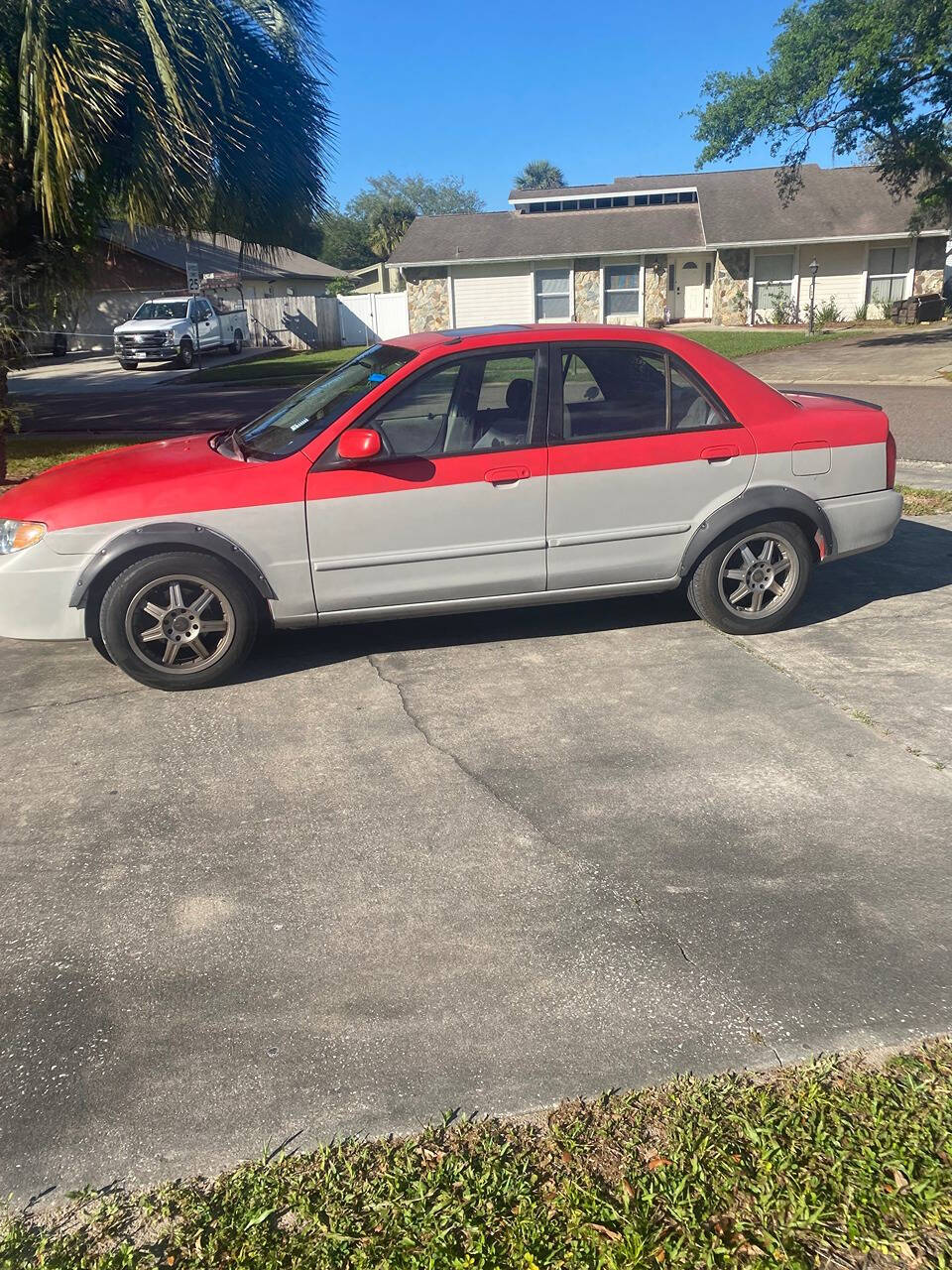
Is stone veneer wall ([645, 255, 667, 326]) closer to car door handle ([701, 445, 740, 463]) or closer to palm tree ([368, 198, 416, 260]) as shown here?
car door handle ([701, 445, 740, 463])

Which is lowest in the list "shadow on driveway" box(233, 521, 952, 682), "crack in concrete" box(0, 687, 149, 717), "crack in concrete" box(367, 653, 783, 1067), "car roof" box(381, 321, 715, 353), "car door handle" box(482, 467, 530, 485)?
"crack in concrete" box(367, 653, 783, 1067)

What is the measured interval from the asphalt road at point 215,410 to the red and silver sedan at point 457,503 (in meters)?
6.20

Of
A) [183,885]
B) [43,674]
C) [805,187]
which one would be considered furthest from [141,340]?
[183,885]

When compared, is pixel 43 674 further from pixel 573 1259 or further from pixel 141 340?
pixel 141 340

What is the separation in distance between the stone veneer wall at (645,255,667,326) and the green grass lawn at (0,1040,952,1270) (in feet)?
120

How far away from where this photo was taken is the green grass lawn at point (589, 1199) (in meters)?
2.19

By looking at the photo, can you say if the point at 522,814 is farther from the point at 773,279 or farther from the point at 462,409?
the point at 773,279

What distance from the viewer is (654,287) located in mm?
36594

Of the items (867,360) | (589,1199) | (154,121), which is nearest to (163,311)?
(867,360)

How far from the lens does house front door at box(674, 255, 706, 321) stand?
37.4 m

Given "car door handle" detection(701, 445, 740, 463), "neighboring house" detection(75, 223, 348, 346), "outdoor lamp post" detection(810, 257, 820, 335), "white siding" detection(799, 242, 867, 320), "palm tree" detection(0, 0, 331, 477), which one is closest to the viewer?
"car door handle" detection(701, 445, 740, 463)

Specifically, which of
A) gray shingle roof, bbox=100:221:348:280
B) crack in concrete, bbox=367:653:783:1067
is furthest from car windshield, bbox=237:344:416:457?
gray shingle roof, bbox=100:221:348:280

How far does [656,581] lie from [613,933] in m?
2.89

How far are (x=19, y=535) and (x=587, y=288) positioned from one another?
112 feet
